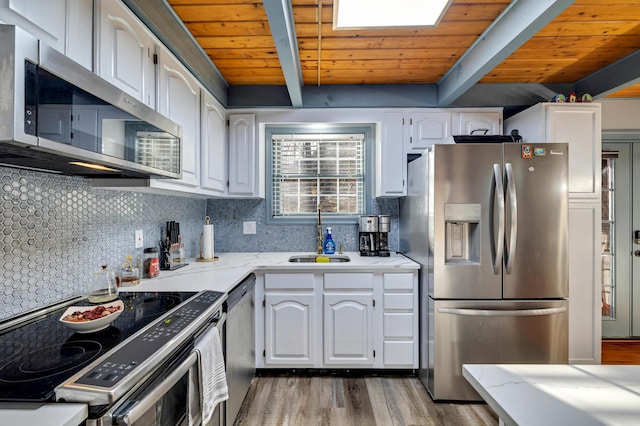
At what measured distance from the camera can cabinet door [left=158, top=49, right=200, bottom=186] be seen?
1646 mm

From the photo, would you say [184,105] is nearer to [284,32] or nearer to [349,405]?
[284,32]

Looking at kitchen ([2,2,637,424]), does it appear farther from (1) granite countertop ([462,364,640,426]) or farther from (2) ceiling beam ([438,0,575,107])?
(1) granite countertop ([462,364,640,426])

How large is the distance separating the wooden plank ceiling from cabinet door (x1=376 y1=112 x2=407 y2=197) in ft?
1.13

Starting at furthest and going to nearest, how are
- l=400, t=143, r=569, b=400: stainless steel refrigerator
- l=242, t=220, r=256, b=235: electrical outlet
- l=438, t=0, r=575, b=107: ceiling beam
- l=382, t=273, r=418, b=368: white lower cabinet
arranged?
l=242, t=220, r=256, b=235: electrical outlet, l=382, t=273, r=418, b=368: white lower cabinet, l=400, t=143, r=569, b=400: stainless steel refrigerator, l=438, t=0, r=575, b=107: ceiling beam

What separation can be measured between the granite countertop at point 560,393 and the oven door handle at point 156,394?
2.82ft

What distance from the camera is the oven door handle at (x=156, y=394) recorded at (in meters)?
0.74

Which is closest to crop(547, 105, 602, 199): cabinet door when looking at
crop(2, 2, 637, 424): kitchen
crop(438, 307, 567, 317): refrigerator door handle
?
crop(438, 307, 567, 317): refrigerator door handle

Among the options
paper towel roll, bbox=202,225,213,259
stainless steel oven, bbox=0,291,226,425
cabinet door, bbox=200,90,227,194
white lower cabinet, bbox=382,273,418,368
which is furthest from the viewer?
paper towel roll, bbox=202,225,213,259

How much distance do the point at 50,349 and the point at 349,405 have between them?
171cm

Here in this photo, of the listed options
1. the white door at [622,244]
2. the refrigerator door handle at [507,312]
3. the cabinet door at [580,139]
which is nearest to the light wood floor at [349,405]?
the refrigerator door handle at [507,312]

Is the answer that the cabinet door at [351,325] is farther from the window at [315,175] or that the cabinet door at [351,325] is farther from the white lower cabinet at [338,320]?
the window at [315,175]

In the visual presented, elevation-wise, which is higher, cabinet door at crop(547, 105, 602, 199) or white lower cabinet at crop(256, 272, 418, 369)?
cabinet door at crop(547, 105, 602, 199)

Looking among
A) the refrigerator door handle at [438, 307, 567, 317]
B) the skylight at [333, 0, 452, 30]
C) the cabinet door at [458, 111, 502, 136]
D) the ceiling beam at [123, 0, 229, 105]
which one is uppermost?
the skylight at [333, 0, 452, 30]

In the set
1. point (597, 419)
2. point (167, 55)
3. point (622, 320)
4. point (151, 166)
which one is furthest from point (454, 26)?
point (622, 320)
